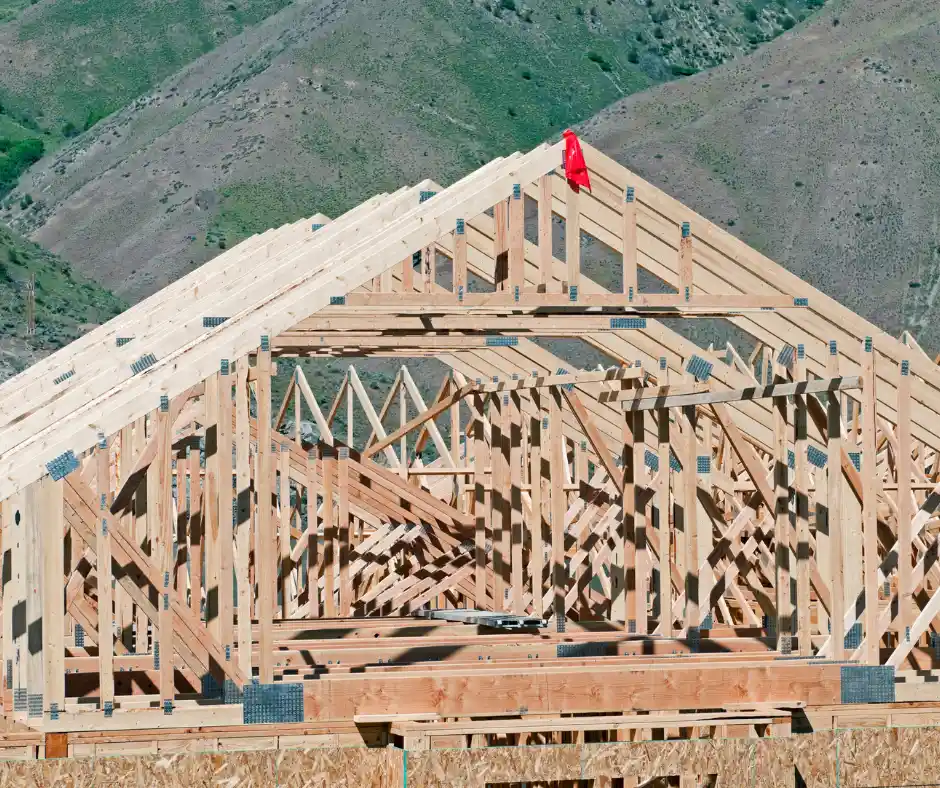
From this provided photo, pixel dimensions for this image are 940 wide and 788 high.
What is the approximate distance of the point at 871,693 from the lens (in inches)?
528

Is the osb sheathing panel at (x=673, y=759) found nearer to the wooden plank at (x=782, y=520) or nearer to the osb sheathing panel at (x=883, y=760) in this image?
the osb sheathing panel at (x=883, y=760)

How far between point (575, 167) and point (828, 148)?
243 ft

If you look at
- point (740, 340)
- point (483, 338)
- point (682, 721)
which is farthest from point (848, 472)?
point (740, 340)

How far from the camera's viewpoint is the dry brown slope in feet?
254

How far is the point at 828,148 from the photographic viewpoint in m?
85.6

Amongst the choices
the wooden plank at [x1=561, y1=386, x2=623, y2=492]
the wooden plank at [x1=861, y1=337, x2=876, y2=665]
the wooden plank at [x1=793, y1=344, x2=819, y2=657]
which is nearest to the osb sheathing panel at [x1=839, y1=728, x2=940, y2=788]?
the wooden plank at [x1=861, y1=337, x2=876, y2=665]

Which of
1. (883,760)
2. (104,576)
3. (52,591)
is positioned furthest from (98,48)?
(883,760)

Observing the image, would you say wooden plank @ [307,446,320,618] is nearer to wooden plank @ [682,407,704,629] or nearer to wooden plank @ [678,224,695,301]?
wooden plank @ [682,407,704,629]

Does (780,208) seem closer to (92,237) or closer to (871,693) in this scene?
(92,237)

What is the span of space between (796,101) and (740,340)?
21925 mm

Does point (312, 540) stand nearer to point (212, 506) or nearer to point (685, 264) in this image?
point (685, 264)

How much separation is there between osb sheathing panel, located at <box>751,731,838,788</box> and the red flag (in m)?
4.99

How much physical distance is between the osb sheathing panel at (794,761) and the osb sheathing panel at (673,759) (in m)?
0.09

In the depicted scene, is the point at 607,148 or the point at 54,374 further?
the point at 607,148
